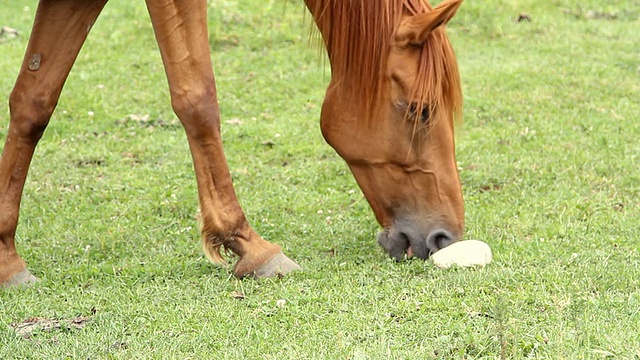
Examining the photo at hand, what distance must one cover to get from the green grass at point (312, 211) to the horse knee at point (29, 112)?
0.67 metres

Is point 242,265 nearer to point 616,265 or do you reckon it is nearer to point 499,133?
point 616,265

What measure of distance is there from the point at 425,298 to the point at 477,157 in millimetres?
2651

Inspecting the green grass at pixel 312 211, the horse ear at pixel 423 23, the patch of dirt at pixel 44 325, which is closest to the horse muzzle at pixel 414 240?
the green grass at pixel 312 211

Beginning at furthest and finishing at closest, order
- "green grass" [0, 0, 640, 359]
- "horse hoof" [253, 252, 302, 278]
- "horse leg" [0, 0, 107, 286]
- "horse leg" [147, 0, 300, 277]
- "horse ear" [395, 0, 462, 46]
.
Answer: "horse leg" [0, 0, 107, 286] < "horse hoof" [253, 252, 302, 278] < "horse leg" [147, 0, 300, 277] < "horse ear" [395, 0, 462, 46] < "green grass" [0, 0, 640, 359]

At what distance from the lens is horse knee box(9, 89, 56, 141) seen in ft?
14.0

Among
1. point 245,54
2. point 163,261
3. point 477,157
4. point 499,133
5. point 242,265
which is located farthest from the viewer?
point 245,54

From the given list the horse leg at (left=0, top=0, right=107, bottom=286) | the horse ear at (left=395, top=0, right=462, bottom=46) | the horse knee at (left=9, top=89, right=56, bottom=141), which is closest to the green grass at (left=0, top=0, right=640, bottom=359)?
the horse leg at (left=0, top=0, right=107, bottom=286)

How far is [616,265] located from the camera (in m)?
3.94

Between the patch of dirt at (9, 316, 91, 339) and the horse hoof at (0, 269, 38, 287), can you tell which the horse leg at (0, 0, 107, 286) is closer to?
the horse hoof at (0, 269, 38, 287)

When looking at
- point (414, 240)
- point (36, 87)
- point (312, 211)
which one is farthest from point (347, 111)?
point (36, 87)

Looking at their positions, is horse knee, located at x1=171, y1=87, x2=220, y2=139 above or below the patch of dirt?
above

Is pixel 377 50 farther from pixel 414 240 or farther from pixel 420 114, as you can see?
pixel 414 240

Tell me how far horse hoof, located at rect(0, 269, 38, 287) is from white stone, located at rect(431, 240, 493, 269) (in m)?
1.80

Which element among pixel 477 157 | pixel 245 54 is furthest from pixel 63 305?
pixel 245 54
